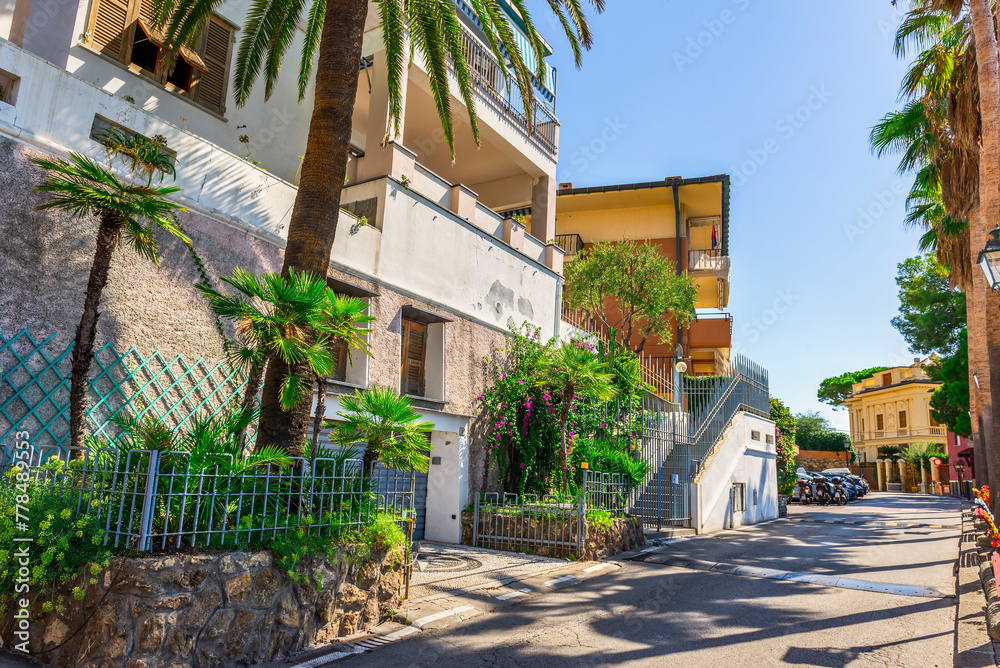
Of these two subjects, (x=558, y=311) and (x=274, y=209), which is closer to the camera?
Result: (x=274, y=209)

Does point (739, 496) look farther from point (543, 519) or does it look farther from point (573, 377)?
point (573, 377)

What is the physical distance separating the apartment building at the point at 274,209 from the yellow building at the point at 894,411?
170 feet

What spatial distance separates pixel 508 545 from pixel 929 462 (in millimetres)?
50248

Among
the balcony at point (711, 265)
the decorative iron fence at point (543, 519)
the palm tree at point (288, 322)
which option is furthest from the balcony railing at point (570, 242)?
the palm tree at point (288, 322)

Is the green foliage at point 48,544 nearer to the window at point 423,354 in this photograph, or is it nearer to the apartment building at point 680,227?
the window at point 423,354

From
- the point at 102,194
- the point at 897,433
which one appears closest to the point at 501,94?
the point at 102,194

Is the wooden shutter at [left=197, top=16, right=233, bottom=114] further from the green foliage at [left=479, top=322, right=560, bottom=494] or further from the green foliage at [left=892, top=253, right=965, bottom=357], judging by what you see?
the green foliage at [left=892, top=253, right=965, bottom=357]

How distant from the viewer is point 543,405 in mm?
13445

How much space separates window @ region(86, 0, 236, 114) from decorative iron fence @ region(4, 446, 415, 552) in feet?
21.5

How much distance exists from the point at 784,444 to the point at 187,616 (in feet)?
92.0

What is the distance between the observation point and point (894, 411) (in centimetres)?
6056

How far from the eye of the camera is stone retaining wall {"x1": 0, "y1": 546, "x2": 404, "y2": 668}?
14.2ft

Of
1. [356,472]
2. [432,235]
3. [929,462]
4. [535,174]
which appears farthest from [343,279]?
[929,462]

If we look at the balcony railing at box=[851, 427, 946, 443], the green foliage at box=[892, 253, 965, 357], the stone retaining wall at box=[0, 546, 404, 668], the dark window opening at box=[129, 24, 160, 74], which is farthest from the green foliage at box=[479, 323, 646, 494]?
the balcony railing at box=[851, 427, 946, 443]
